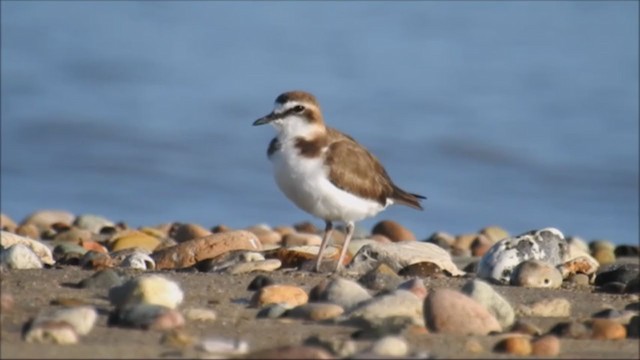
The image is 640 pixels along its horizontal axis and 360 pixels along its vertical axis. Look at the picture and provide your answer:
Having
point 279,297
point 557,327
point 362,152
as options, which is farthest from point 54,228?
point 557,327

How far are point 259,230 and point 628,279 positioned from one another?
447cm

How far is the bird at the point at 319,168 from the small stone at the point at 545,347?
2.75 meters

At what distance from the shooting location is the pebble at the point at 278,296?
677cm

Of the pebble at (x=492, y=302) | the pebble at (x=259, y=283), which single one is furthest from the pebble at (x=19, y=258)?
the pebble at (x=492, y=302)

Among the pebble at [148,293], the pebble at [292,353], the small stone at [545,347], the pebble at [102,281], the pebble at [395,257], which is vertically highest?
the pebble at [395,257]

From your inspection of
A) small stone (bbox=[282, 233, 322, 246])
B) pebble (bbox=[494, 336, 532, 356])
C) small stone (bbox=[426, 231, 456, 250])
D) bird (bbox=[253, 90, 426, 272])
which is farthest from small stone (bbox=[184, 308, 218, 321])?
small stone (bbox=[426, 231, 456, 250])

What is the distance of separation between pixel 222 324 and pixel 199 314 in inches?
4.8

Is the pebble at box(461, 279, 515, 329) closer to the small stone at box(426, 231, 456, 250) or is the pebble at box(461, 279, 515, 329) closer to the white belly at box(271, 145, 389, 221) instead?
the white belly at box(271, 145, 389, 221)

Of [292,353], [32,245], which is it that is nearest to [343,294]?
[292,353]

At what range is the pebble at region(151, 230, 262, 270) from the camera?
348 inches

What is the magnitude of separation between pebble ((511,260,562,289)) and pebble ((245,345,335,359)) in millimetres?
2759

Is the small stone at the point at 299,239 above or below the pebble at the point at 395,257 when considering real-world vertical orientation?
above

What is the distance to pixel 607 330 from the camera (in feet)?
20.2

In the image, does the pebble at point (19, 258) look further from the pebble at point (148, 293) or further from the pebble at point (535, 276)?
the pebble at point (535, 276)
